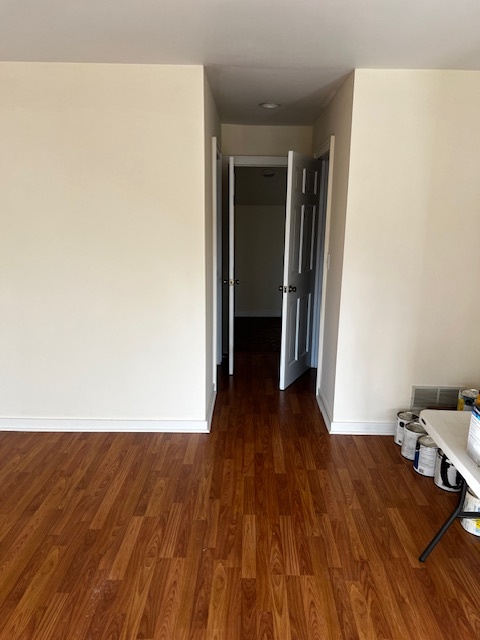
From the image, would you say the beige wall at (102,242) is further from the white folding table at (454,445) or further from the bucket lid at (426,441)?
the white folding table at (454,445)

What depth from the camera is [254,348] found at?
16.5ft

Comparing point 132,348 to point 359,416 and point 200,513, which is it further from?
point 359,416

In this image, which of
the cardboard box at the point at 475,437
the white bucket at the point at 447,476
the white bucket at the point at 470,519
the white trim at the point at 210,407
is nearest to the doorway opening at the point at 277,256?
the white trim at the point at 210,407

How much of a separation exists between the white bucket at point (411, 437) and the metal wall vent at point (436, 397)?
275 millimetres

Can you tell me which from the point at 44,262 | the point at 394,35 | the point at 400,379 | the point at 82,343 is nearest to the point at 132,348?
the point at 82,343

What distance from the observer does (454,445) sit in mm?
1694

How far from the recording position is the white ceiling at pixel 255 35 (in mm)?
1824

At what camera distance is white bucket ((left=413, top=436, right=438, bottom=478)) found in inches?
101

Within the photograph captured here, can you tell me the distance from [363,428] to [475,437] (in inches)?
61.5

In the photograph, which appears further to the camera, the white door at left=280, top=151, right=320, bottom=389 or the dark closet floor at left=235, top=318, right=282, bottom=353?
the dark closet floor at left=235, top=318, right=282, bottom=353

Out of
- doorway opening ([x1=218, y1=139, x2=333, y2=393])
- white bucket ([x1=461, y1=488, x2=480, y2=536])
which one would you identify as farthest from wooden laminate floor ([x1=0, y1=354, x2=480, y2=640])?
doorway opening ([x1=218, y1=139, x2=333, y2=393])

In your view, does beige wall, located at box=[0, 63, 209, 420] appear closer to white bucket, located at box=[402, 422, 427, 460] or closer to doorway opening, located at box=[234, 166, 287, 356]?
white bucket, located at box=[402, 422, 427, 460]

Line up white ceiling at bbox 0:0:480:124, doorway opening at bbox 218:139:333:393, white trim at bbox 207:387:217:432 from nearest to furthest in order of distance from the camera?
white ceiling at bbox 0:0:480:124 → white trim at bbox 207:387:217:432 → doorway opening at bbox 218:139:333:393

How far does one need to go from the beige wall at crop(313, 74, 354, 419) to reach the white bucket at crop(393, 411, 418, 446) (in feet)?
1.49
